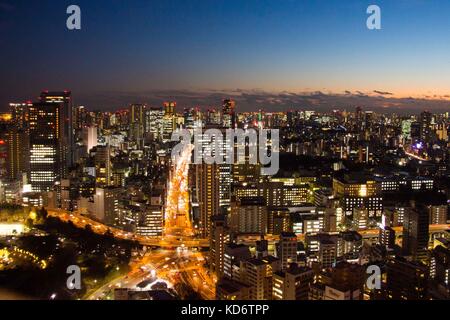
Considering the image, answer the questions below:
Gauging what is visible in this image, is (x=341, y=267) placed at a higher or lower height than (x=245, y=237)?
higher

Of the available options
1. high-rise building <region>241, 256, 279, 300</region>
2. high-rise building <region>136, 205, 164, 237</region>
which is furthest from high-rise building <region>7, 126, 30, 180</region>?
high-rise building <region>241, 256, 279, 300</region>

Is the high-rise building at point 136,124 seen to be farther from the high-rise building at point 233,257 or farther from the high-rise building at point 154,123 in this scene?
the high-rise building at point 233,257

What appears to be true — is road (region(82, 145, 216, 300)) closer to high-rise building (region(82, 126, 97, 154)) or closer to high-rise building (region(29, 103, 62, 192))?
high-rise building (region(29, 103, 62, 192))

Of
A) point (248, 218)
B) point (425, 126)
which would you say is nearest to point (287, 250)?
point (248, 218)

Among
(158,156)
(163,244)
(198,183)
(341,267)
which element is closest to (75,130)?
(158,156)

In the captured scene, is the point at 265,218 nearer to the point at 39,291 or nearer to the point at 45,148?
the point at 39,291

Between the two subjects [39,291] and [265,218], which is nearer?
[39,291]

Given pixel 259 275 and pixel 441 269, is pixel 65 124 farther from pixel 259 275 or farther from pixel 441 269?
pixel 441 269
